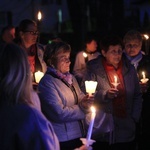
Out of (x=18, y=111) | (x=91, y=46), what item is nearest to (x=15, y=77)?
(x=18, y=111)

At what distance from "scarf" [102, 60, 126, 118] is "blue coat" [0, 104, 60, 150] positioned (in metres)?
2.32

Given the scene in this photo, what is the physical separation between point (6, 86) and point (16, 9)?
29.9 m

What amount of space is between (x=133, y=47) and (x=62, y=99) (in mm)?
2180

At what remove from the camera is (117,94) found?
489cm

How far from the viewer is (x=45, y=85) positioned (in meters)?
4.29

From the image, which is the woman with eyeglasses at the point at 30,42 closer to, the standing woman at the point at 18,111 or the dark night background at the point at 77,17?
the standing woman at the point at 18,111

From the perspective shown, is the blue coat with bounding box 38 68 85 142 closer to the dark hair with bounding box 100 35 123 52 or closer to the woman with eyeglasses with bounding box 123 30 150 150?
the dark hair with bounding box 100 35 123 52

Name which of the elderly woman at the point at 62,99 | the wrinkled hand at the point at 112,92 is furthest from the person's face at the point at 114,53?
the elderly woman at the point at 62,99

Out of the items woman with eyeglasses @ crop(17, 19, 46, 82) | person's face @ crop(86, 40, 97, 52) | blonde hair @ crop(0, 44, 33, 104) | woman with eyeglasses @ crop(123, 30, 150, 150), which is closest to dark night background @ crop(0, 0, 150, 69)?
person's face @ crop(86, 40, 97, 52)

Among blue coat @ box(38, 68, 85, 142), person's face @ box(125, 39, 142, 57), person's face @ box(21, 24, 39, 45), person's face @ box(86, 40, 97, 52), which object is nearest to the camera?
blue coat @ box(38, 68, 85, 142)

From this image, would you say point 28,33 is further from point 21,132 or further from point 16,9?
point 16,9

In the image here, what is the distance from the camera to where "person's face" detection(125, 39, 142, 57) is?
609cm

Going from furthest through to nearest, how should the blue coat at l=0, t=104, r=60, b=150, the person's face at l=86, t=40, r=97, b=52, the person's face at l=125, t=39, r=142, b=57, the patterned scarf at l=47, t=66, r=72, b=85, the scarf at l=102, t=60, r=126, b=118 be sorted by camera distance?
the person's face at l=86, t=40, r=97, b=52, the person's face at l=125, t=39, r=142, b=57, the scarf at l=102, t=60, r=126, b=118, the patterned scarf at l=47, t=66, r=72, b=85, the blue coat at l=0, t=104, r=60, b=150

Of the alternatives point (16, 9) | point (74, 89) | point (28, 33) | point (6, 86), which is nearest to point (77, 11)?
point (16, 9)
